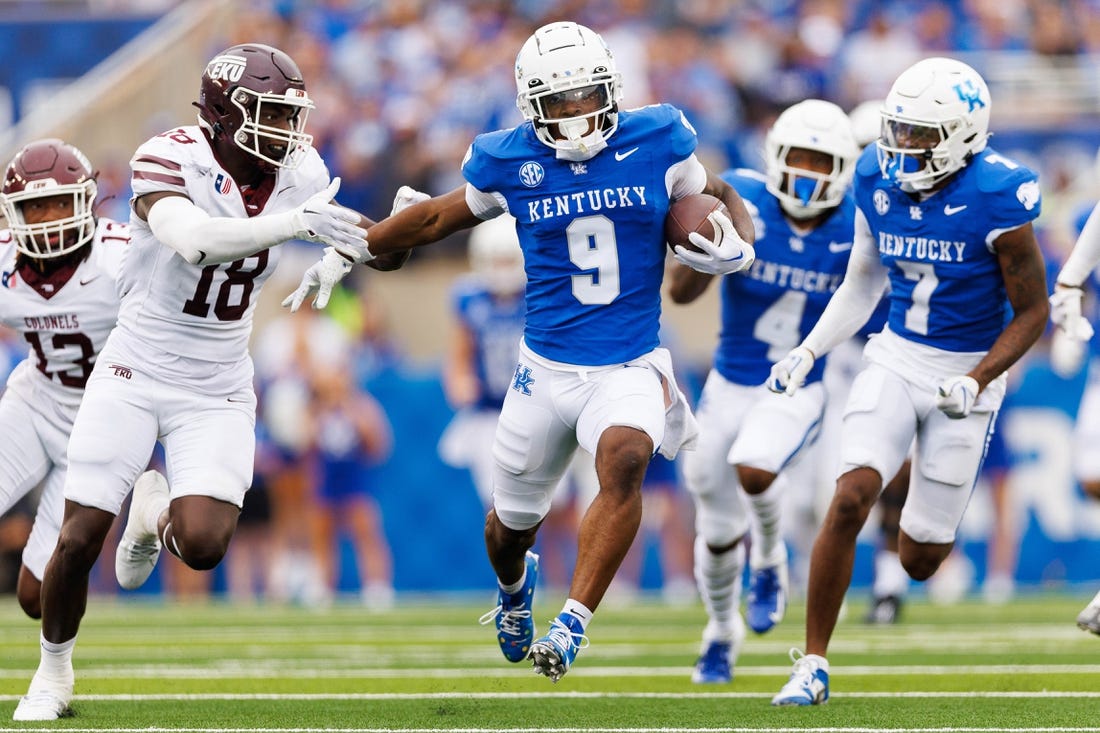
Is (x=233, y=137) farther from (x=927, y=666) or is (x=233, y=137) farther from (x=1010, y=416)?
(x=1010, y=416)

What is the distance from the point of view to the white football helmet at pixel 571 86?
5.65 m

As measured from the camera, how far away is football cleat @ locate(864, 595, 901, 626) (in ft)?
30.2

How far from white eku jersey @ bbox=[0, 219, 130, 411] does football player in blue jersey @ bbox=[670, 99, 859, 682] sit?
2.01m

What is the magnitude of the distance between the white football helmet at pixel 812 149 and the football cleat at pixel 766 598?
1408 millimetres

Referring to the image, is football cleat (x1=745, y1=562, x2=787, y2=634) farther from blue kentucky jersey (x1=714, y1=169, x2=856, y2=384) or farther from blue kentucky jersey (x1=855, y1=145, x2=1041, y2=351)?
blue kentucky jersey (x1=855, y1=145, x2=1041, y2=351)

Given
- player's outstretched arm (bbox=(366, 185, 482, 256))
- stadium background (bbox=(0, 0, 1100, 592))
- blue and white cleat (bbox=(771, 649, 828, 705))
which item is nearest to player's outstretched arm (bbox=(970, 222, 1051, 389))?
Result: blue and white cleat (bbox=(771, 649, 828, 705))

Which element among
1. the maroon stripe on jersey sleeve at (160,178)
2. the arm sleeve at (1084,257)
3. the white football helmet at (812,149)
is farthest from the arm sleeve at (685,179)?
the maroon stripe on jersey sleeve at (160,178)

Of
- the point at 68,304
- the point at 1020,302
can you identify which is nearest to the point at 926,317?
the point at 1020,302

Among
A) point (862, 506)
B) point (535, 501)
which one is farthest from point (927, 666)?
point (535, 501)

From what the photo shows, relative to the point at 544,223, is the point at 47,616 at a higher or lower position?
lower

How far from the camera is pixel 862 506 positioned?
605 cm

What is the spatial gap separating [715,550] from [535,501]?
4.21 feet

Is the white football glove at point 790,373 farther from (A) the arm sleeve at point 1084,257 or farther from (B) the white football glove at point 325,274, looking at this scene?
(B) the white football glove at point 325,274

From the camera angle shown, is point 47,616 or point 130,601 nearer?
point 47,616
